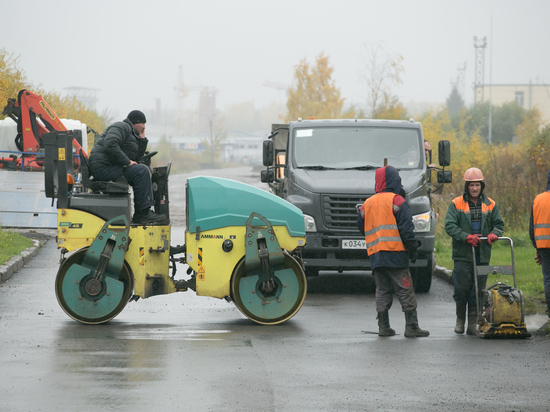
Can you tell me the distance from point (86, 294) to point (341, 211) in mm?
4354

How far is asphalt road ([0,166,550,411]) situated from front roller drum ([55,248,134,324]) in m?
0.15

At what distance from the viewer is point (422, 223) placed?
38.8 ft

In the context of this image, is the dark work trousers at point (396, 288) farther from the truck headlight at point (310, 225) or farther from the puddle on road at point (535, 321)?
the truck headlight at point (310, 225)

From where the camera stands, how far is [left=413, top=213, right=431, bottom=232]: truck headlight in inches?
466

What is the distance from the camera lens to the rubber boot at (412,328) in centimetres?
→ 843

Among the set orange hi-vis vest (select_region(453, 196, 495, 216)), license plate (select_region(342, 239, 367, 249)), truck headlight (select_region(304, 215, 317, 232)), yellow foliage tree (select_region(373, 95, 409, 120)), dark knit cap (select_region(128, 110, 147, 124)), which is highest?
yellow foliage tree (select_region(373, 95, 409, 120))

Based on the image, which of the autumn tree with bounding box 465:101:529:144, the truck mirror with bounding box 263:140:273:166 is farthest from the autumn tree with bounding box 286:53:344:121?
the truck mirror with bounding box 263:140:273:166

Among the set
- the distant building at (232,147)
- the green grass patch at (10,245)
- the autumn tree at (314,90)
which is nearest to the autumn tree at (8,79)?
the green grass patch at (10,245)

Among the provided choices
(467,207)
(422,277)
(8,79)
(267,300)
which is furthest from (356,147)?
(8,79)

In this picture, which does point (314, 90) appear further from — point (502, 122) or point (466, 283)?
point (466, 283)

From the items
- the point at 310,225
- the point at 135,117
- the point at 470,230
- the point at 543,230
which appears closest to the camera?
the point at 543,230

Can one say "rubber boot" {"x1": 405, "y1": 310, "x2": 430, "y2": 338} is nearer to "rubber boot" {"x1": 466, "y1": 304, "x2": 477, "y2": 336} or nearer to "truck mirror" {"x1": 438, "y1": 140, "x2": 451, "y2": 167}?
"rubber boot" {"x1": 466, "y1": 304, "x2": 477, "y2": 336}

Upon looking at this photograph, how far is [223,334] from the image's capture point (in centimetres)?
843

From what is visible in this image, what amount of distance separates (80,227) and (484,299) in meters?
4.47
